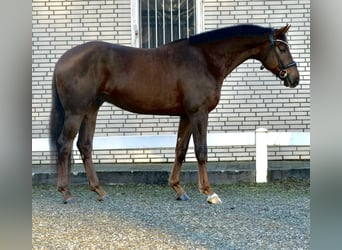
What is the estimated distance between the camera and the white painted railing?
6.84 m

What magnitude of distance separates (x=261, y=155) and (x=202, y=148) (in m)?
1.32

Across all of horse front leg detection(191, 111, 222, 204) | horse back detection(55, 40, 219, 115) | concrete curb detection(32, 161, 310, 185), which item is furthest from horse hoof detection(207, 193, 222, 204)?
concrete curb detection(32, 161, 310, 185)

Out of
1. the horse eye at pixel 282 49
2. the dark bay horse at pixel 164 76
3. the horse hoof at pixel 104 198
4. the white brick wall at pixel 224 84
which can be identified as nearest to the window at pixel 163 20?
the white brick wall at pixel 224 84

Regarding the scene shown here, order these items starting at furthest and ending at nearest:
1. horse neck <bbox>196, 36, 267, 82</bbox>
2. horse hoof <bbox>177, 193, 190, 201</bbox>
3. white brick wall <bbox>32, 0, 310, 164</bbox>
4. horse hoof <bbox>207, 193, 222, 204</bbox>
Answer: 1. white brick wall <bbox>32, 0, 310, 164</bbox>
2. horse hoof <bbox>177, 193, 190, 201</bbox>
3. horse neck <bbox>196, 36, 267, 82</bbox>
4. horse hoof <bbox>207, 193, 222, 204</bbox>

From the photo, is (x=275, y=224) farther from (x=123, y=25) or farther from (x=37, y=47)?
(x=37, y=47)

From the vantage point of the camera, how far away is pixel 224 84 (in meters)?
7.62

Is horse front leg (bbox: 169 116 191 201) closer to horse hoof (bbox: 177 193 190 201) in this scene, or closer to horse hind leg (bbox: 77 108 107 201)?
horse hoof (bbox: 177 193 190 201)

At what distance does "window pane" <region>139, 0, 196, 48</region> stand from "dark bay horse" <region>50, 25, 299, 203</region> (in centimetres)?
171

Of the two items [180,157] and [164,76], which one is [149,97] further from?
[180,157]

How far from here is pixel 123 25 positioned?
24.8 feet

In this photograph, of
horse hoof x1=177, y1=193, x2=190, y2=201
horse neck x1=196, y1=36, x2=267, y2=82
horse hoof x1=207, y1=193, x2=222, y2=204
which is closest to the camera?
horse hoof x1=207, y1=193, x2=222, y2=204
